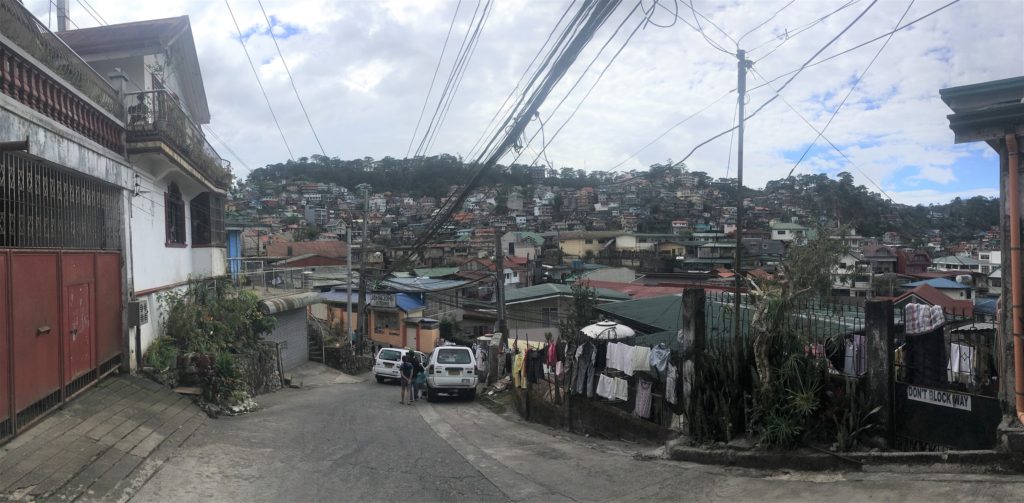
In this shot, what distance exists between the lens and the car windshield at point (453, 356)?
19.6 m

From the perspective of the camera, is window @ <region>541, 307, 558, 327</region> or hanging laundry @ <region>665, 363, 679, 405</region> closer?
hanging laundry @ <region>665, 363, 679, 405</region>

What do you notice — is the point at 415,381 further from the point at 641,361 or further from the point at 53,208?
the point at 53,208

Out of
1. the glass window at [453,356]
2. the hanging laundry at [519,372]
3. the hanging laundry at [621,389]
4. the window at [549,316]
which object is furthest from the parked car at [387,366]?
the hanging laundry at [621,389]

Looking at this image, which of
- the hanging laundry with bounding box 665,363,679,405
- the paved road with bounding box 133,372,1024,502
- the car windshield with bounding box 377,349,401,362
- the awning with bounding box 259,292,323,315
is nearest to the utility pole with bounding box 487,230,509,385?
the car windshield with bounding box 377,349,401,362

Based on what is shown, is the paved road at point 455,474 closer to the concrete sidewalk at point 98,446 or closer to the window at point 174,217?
the concrete sidewalk at point 98,446

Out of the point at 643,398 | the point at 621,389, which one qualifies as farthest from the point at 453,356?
the point at 643,398

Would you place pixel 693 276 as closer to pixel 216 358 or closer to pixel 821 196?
pixel 821 196

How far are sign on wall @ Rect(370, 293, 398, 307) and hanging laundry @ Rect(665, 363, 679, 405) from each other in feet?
101

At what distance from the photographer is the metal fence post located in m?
7.38

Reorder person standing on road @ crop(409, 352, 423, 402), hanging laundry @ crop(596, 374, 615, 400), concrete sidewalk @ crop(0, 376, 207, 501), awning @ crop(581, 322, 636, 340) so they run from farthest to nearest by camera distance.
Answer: person standing on road @ crop(409, 352, 423, 402), awning @ crop(581, 322, 636, 340), hanging laundry @ crop(596, 374, 615, 400), concrete sidewalk @ crop(0, 376, 207, 501)

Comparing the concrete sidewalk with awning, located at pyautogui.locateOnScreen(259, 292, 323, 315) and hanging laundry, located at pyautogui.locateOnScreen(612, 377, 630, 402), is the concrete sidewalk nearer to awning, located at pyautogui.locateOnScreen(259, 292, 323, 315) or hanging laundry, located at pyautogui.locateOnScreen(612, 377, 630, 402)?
hanging laundry, located at pyautogui.locateOnScreen(612, 377, 630, 402)

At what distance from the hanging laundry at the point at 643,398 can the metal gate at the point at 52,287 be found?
8.64m

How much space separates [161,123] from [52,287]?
16.5ft

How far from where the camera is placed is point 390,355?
82.6 feet
